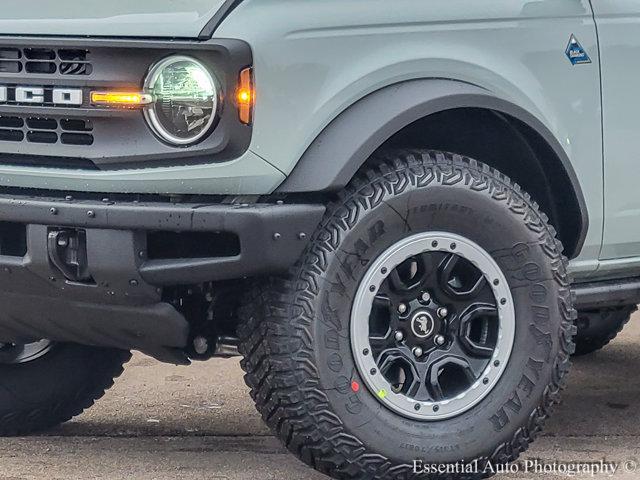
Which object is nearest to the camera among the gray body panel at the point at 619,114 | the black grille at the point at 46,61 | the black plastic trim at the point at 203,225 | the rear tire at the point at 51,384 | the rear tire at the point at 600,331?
the black plastic trim at the point at 203,225

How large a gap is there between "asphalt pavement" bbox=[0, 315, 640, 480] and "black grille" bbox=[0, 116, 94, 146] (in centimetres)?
102

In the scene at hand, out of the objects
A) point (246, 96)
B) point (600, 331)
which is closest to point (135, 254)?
point (246, 96)

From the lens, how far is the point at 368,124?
343 centimetres

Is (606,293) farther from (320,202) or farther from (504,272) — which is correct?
(320,202)

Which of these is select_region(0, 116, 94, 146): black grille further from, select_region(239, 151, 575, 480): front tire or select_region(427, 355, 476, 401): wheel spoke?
select_region(427, 355, 476, 401): wheel spoke

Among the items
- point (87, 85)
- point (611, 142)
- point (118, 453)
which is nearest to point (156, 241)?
point (87, 85)

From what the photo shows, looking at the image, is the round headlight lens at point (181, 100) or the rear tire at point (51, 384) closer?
the round headlight lens at point (181, 100)

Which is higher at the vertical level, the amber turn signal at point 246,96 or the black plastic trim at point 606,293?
the amber turn signal at point 246,96

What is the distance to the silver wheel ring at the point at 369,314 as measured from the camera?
139 inches

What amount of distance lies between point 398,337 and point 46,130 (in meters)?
1.03

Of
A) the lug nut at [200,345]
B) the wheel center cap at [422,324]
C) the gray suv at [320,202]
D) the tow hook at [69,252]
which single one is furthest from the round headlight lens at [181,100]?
the wheel center cap at [422,324]

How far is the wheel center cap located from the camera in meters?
3.61

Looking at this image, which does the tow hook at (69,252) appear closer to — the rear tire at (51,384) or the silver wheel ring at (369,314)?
the silver wheel ring at (369,314)

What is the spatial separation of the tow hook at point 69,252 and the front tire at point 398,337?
1.41 ft
